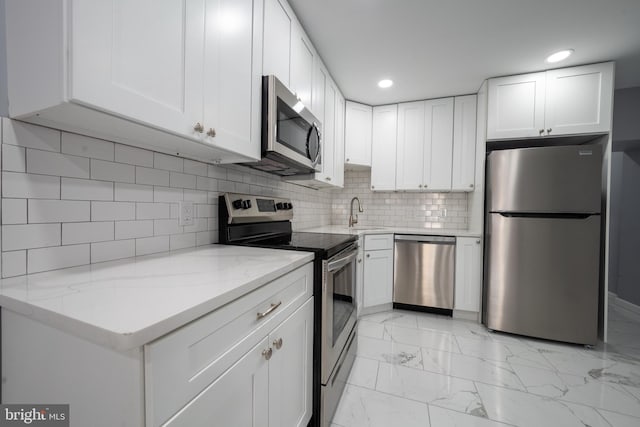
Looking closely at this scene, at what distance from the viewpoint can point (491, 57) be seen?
2.25 metres

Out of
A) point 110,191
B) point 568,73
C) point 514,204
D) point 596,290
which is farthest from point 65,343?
point 568,73

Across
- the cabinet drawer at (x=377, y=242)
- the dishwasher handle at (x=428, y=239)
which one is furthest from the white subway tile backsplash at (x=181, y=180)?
the dishwasher handle at (x=428, y=239)

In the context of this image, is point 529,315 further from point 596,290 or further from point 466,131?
point 466,131

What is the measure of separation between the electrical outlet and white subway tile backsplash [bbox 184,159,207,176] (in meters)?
0.17

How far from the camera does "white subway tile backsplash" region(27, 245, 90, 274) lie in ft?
2.60

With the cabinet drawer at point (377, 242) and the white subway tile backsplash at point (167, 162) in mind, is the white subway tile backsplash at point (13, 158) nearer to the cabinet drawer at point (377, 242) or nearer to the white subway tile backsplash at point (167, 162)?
the white subway tile backsplash at point (167, 162)

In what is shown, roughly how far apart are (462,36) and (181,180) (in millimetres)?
2241

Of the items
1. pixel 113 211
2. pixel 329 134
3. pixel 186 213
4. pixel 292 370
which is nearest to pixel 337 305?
pixel 292 370

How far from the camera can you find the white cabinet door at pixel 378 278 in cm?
280

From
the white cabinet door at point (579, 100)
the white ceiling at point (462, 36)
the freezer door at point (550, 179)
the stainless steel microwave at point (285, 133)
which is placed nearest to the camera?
the stainless steel microwave at point (285, 133)

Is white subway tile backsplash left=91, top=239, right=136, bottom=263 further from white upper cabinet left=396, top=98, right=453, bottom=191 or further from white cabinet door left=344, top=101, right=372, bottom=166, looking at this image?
white upper cabinet left=396, top=98, right=453, bottom=191

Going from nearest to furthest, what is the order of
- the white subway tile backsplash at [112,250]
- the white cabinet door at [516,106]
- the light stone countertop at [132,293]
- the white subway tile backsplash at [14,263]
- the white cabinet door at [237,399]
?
the light stone countertop at [132,293] → the white cabinet door at [237,399] → the white subway tile backsplash at [14,263] → the white subway tile backsplash at [112,250] → the white cabinet door at [516,106]

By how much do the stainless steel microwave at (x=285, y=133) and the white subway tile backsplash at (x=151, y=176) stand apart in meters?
0.49

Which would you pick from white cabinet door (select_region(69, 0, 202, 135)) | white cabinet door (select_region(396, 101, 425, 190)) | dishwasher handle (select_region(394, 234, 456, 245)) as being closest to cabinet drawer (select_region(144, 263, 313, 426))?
white cabinet door (select_region(69, 0, 202, 135))
